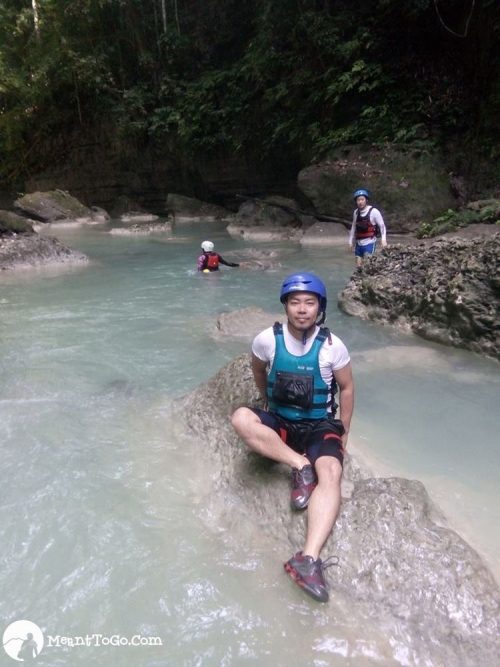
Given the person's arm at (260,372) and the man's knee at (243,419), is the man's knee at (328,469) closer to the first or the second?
the man's knee at (243,419)

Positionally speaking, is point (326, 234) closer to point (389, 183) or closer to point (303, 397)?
point (389, 183)

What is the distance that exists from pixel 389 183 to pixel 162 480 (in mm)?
11715

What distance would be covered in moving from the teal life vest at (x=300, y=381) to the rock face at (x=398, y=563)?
0.41 meters

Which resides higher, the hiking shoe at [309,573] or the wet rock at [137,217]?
the hiking shoe at [309,573]

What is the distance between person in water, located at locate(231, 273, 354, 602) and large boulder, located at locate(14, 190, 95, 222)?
1940 cm

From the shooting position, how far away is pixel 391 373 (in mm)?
5195

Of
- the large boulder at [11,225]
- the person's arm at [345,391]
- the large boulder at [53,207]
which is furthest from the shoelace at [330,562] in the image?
the large boulder at [53,207]

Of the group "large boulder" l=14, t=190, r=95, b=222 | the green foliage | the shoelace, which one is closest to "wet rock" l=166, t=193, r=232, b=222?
"large boulder" l=14, t=190, r=95, b=222

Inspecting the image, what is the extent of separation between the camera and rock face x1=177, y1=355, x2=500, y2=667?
7.20 ft

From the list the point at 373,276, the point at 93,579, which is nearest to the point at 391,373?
the point at 373,276

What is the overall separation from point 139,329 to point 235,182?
44.7ft

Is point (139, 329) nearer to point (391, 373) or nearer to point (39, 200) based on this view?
point (391, 373)

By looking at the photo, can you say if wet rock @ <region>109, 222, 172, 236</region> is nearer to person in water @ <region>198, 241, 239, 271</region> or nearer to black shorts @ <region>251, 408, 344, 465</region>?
person in water @ <region>198, 241, 239, 271</region>

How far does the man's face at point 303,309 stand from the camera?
2.93 metres
